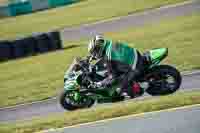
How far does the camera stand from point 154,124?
25.1 feet

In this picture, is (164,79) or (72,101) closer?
(164,79)

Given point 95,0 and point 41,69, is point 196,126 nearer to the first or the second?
point 41,69

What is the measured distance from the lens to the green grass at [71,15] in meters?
29.6

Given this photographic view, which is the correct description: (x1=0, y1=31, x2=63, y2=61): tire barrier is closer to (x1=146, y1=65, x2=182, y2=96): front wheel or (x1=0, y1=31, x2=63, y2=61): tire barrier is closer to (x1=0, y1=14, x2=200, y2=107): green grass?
(x1=0, y1=14, x2=200, y2=107): green grass

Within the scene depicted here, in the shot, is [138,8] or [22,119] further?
[138,8]

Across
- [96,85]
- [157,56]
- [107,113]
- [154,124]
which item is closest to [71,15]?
[96,85]

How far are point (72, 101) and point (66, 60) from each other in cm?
813

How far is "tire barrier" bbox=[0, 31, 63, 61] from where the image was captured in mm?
22141

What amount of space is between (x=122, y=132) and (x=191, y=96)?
2.68 m

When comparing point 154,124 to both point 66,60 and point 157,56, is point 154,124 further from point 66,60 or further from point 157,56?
point 66,60

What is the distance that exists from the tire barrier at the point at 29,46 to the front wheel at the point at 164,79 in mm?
11511

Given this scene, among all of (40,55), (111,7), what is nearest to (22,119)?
(40,55)

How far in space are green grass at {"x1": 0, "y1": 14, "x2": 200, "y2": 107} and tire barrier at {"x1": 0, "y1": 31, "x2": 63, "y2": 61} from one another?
0.52 m

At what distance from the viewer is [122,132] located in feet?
25.1
